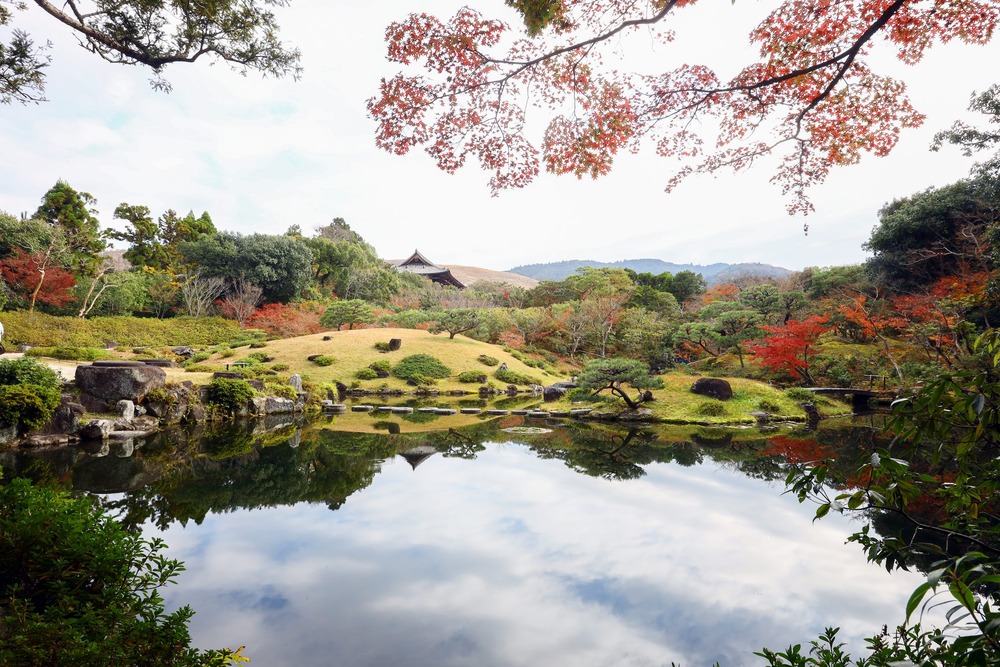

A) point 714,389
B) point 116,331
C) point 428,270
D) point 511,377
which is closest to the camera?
point 714,389

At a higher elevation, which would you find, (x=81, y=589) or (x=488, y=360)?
(x=81, y=589)

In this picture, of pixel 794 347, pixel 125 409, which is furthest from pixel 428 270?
pixel 125 409

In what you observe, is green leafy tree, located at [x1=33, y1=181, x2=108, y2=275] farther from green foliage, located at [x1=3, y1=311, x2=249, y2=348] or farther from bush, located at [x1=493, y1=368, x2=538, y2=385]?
bush, located at [x1=493, y1=368, x2=538, y2=385]

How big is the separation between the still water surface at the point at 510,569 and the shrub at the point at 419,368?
924 cm

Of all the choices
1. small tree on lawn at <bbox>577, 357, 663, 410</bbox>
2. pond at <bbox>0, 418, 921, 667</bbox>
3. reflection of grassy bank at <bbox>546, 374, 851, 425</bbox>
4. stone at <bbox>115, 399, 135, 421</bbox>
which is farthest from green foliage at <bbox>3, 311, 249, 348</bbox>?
reflection of grassy bank at <bbox>546, 374, 851, 425</bbox>

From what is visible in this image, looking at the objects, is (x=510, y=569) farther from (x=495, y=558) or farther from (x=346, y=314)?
(x=346, y=314)

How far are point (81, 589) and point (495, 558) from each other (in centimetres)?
251

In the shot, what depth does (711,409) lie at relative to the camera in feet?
34.3

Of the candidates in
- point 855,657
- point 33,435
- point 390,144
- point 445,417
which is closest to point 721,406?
point 445,417

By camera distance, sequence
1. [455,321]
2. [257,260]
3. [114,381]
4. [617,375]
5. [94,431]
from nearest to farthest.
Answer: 1. [94,431]
2. [114,381]
3. [617,375]
4. [455,321]
5. [257,260]

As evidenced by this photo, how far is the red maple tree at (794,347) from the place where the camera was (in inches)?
506

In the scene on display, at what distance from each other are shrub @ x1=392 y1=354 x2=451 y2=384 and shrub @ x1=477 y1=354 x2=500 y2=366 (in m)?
1.40

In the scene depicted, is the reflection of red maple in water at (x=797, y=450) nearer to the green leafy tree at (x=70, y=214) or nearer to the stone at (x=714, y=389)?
the stone at (x=714, y=389)

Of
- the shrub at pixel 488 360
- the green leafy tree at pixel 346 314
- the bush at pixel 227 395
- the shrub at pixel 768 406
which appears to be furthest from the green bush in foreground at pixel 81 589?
the green leafy tree at pixel 346 314
